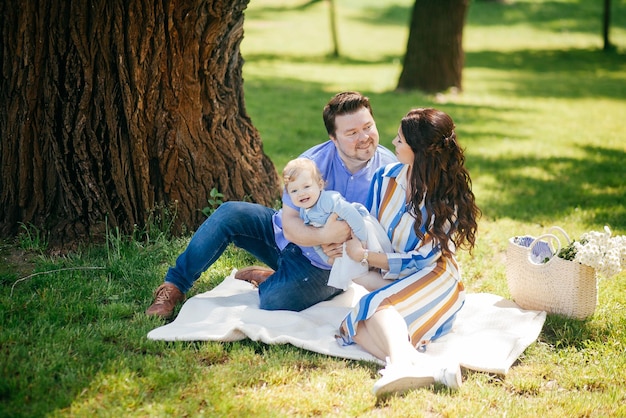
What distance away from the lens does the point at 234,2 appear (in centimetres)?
515

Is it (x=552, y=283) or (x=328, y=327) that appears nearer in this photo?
(x=328, y=327)

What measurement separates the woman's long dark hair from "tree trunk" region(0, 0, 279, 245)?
184 cm

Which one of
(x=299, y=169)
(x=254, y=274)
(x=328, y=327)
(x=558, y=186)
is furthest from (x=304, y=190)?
(x=558, y=186)

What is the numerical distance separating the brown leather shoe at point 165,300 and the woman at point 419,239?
3.42 feet

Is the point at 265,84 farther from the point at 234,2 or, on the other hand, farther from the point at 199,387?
the point at 199,387

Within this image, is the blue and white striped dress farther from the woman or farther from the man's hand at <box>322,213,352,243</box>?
the man's hand at <box>322,213,352,243</box>

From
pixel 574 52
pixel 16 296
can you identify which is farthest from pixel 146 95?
pixel 574 52

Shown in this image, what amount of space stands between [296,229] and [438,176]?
86 cm

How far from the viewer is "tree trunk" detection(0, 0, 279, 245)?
16.0 ft

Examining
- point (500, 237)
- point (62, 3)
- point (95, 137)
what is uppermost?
point (62, 3)

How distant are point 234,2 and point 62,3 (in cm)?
114

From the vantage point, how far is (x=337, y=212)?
4.11 m

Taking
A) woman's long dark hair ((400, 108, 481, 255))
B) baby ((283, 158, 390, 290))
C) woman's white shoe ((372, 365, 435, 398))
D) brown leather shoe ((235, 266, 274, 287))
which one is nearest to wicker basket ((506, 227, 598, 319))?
woman's long dark hair ((400, 108, 481, 255))

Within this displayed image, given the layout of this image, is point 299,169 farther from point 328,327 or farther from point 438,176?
point 328,327
